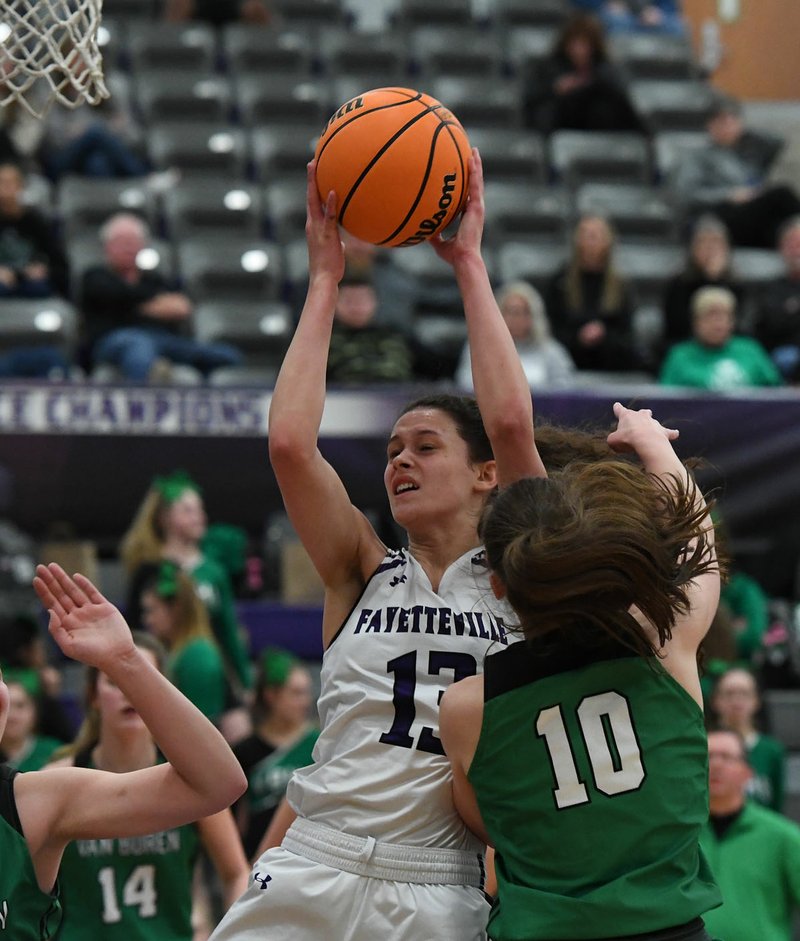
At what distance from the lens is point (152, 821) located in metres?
3.20

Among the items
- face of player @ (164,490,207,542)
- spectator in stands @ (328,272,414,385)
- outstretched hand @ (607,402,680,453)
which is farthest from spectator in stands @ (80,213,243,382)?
outstretched hand @ (607,402,680,453)

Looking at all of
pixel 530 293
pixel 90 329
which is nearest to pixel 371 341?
pixel 530 293

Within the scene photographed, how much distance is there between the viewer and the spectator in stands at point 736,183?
12586mm

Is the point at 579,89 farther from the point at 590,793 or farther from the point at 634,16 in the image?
the point at 590,793

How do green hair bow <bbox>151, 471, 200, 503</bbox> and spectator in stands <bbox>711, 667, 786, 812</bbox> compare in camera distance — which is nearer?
spectator in stands <bbox>711, 667, 786, 812</bbox>

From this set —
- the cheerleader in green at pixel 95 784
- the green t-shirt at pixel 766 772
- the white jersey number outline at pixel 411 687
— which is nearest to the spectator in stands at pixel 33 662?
the green t-shirt at pixel 766 772

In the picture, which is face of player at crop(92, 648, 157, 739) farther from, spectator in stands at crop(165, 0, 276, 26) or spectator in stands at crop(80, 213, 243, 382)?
spectator in stands at crop(165, 0, 276, 26)

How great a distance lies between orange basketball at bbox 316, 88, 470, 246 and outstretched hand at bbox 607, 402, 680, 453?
577 millimetres

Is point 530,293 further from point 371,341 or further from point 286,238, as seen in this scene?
point 286,238

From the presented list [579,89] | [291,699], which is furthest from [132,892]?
[579,89]

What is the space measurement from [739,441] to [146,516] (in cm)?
311

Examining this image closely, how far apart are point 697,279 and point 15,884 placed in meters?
8.36

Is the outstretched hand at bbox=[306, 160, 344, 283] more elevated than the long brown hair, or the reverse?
the outstretched hand at bbox=[306, 160, 344, 283]

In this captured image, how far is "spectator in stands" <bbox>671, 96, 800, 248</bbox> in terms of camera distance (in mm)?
12586
